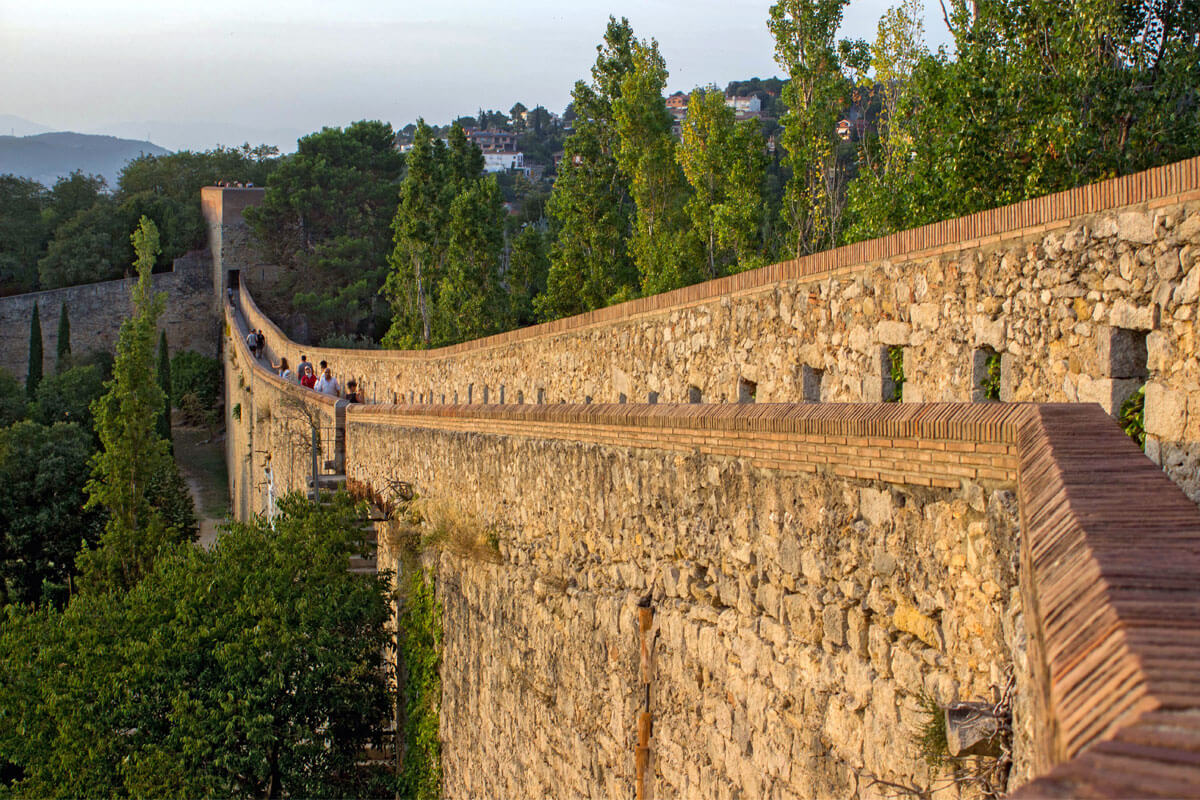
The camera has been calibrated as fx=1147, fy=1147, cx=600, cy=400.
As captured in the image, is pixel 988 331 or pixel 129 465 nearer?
pixel 988 331

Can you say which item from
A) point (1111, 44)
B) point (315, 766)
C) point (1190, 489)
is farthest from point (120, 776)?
point (1111, 44)

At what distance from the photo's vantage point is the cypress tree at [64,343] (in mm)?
51719

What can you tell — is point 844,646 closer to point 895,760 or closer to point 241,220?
point 895,760

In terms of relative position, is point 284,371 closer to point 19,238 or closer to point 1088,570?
point 1088,570

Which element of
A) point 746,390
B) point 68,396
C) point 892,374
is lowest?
point 68,396

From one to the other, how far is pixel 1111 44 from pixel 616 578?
7.84m

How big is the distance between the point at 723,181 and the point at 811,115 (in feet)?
10.1

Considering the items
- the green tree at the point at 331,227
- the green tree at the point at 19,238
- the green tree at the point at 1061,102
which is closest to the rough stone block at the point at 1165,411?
the green tree at the point at 1061,102

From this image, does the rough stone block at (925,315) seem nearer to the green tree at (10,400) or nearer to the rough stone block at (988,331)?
the rough stone block at (988,331)

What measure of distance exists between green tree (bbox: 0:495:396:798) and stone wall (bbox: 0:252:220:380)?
146 feet

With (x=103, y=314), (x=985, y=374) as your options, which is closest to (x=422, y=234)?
(x=985, y=374)

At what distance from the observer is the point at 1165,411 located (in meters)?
4.07

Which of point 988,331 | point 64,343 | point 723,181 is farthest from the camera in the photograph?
point 64,343

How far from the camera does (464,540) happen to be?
962 cm
